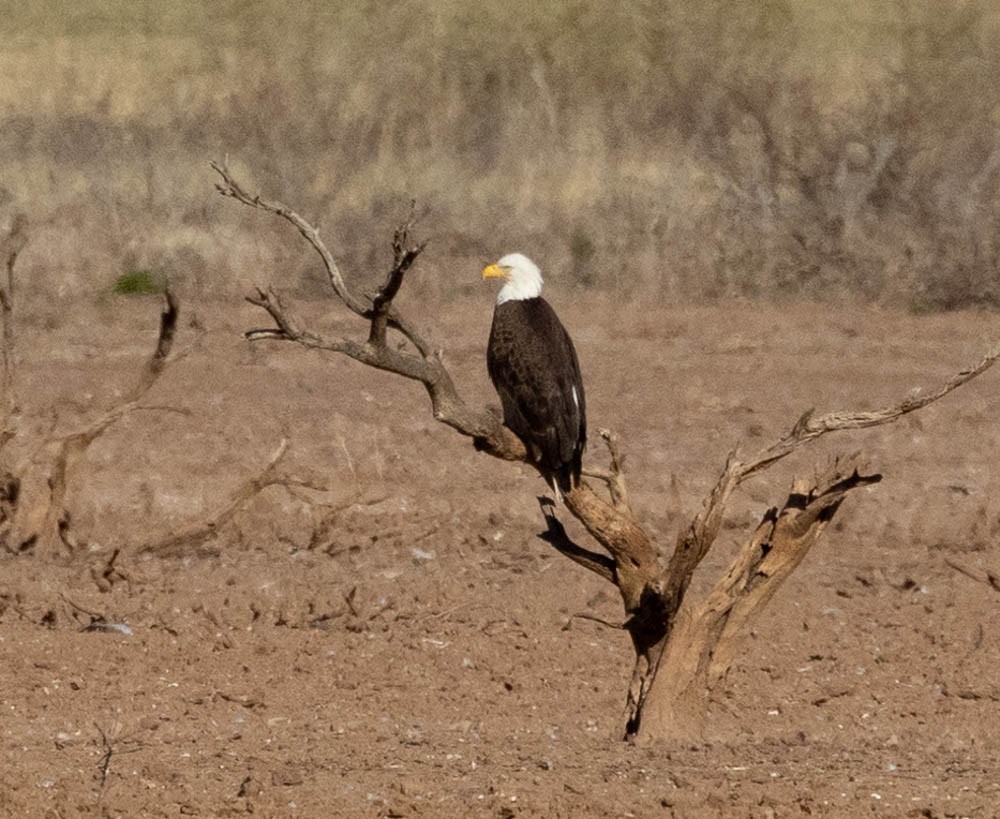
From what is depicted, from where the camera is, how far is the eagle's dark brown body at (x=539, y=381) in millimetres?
7911

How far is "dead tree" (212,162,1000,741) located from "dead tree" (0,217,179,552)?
2428 millimetres

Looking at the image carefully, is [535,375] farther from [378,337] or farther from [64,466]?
[64,466]

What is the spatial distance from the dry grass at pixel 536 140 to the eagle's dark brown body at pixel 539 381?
30.8 ft

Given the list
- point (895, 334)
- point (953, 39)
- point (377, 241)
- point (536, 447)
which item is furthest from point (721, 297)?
point (536, 447)

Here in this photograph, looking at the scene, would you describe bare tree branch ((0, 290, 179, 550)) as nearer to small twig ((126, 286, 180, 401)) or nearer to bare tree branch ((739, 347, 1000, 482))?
small twig ((126, 286, 180, 401))

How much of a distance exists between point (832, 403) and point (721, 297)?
4049 mm

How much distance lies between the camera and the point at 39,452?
10320 mm

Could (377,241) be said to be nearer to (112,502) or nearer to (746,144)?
(746,144)

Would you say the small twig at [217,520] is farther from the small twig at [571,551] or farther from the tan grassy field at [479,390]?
the small twig at [571,551]

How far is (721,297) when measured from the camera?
17906 millimetres

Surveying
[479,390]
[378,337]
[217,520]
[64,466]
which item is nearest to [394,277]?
[378,337]

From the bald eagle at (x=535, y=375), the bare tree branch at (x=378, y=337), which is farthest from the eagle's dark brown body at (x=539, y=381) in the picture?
the bare tree branch at (x=378, y=337)

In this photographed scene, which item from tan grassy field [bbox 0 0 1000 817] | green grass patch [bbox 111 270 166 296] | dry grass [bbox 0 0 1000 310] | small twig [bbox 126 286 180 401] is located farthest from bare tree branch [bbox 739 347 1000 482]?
green grass patch [bbox 111 270 166 296]

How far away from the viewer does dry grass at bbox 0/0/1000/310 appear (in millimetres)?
18828
